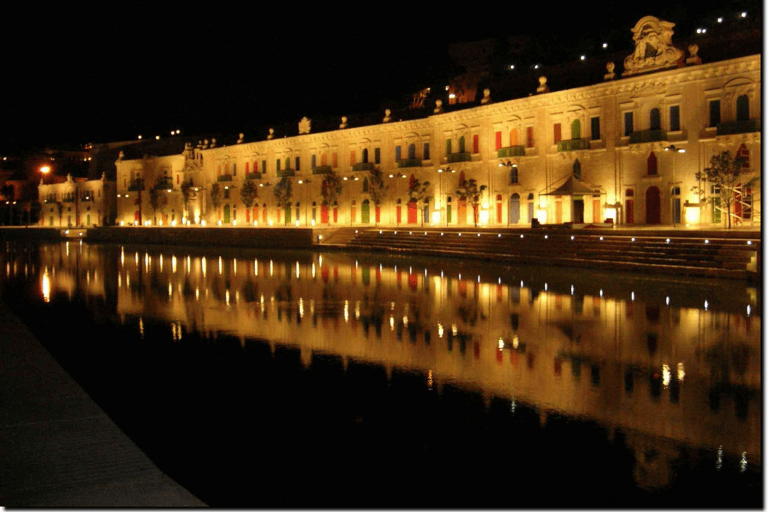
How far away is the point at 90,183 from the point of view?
8400cm

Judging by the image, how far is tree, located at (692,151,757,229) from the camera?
1153 inches

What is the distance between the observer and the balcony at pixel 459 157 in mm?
44188

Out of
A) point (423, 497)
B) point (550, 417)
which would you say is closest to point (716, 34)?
point (550, 417)

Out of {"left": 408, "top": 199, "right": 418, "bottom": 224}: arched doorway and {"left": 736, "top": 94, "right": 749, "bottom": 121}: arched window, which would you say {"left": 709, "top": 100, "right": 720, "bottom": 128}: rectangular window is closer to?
{"left": 736, "top": 94, "right": 749, "bottom": 121}: arched window

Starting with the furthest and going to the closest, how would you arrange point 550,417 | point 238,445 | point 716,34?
point 716,34
point 550,417
point 238,445

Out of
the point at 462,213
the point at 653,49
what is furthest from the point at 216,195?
the point at 653,49

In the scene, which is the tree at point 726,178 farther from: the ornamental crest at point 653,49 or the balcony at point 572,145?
Answer: the balcony at point 572,145

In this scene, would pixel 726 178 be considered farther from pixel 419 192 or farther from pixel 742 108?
pixel 419 192

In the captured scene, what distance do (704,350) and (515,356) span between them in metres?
2.82

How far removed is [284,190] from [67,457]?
52886 millimetres

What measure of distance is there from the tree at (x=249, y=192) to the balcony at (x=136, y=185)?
749 inches

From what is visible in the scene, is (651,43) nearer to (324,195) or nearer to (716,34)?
(716,34)

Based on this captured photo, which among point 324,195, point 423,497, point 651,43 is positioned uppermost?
point 651,43

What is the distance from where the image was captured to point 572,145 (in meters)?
37.5
